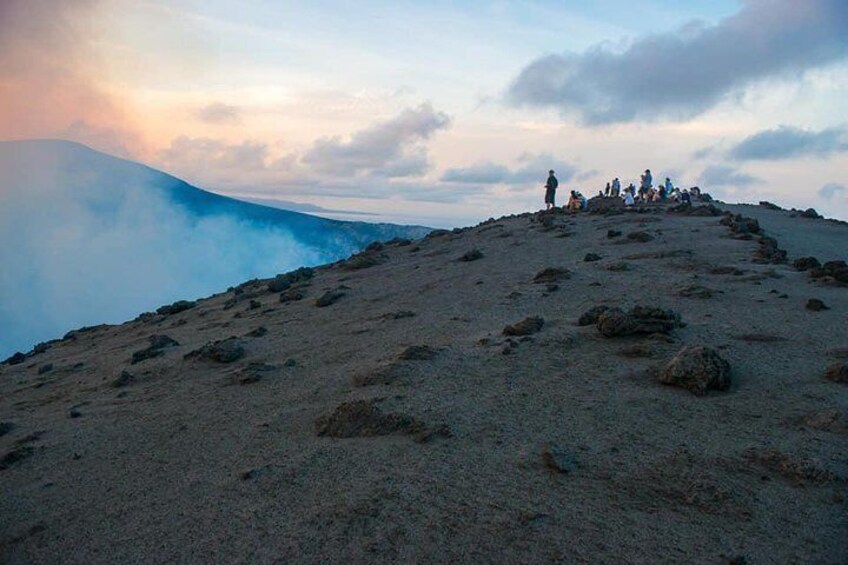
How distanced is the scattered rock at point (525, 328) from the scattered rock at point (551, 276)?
342cm

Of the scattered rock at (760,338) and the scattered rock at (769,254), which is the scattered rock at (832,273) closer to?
the scattered rock at (769,254)

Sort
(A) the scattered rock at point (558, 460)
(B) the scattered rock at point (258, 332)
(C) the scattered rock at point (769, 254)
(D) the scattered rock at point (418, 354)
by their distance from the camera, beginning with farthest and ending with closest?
1. (C) the scattered rock at point (769, 254)
2. (B) the scattered rock at point (258, 332)
3. (D) the scattered rock at point (418, 354)
4. (A) the scattered rock at point (558, 460)

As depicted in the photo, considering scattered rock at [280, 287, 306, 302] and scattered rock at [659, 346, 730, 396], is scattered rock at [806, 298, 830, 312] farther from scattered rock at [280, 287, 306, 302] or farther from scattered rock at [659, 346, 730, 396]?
scattered rock at [280, 287, 306, 302]

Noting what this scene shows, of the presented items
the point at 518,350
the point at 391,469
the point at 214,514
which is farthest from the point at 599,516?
the point at 518,350

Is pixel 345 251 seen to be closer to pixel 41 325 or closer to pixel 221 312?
pixel 41 325

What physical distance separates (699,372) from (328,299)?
8.40 metres

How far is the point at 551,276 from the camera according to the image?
1240 cm

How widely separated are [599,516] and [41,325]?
3468 centimetres

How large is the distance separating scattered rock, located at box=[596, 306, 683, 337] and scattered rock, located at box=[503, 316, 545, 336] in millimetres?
838

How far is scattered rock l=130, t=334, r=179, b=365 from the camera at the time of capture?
36.2ft

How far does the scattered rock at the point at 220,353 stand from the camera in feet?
32.1

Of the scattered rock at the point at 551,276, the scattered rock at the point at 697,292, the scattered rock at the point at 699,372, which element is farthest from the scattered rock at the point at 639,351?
the scattered rock at the point at 551,276

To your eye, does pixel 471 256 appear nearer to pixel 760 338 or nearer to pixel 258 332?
pixel 258 332

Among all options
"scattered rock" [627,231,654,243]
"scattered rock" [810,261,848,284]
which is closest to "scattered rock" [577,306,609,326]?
"scattered rock" [810,261,848,284]
